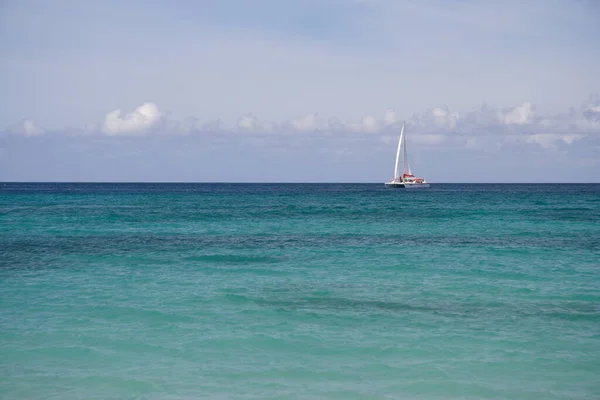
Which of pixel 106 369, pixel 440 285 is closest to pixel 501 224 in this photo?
pixel 440 285

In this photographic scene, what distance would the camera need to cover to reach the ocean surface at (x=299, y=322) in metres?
11.0

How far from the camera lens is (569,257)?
1045 inches

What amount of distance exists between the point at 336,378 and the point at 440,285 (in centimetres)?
973

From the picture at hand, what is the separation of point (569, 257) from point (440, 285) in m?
10.6

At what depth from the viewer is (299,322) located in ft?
48.7

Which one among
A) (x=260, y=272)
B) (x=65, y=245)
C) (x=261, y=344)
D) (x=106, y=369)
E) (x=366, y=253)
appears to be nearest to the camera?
(x=106, y=369)

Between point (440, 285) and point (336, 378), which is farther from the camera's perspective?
point (440, 285)

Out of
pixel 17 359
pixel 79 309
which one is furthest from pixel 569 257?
pixel 17 359

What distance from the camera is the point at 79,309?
16312mm

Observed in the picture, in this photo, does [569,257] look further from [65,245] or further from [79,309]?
[65,245]

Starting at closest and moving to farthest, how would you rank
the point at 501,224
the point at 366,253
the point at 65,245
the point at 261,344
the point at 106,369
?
the point at 106,369, the point at 261,344, the point at 366,253, the point at 65,245, the point at 501,224

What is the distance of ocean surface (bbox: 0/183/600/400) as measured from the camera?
36.1ft

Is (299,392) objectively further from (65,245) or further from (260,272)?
(65,245)

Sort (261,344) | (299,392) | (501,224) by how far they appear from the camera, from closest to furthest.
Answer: (299,392)
(261,344)
(501,224)
